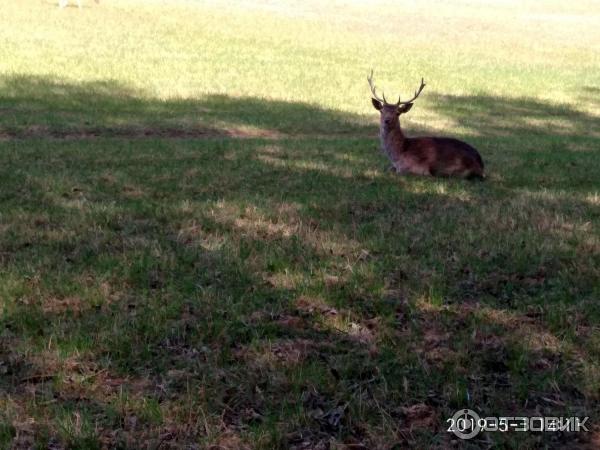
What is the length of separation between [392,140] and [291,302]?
260 inches

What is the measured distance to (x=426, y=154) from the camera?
12203 mm

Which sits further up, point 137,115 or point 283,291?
point 283,291

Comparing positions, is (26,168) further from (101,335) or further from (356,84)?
(356,84)

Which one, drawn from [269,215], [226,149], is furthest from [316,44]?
[269,215]

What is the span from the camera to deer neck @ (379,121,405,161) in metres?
12.6

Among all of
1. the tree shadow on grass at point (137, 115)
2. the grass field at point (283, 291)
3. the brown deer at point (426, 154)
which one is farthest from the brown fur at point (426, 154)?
the tree shadow on grass at point (137, 115)

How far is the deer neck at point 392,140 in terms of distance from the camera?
1259cm

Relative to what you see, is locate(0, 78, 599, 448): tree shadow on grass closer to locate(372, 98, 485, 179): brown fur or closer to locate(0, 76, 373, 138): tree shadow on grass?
locate(372, 98, 485, 179): brown fur

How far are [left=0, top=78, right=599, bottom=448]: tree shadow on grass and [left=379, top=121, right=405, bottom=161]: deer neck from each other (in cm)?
80

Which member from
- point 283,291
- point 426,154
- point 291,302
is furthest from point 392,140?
point 291,302

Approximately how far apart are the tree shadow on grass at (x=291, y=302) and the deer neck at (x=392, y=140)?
801 mm

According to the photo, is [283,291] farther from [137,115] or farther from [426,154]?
[137,115]

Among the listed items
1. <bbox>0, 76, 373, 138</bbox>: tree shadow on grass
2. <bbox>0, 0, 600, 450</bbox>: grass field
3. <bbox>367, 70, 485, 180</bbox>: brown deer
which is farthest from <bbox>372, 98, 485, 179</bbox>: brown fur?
<bbox>0, 76, 373, 138</bbox>: tree shadow on grass

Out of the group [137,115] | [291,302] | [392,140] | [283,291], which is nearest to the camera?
[291,302]
